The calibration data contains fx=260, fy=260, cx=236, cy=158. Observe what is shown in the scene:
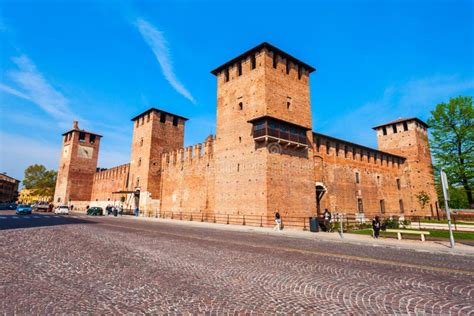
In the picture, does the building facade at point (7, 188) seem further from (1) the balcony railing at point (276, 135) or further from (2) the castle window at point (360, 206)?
(2) the castle window at point (360, 206)

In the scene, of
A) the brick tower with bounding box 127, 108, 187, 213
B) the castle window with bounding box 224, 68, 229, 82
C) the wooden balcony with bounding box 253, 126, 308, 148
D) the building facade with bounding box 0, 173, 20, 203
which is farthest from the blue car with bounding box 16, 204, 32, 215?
the building facade with bounding box 0, 173, 20, 203

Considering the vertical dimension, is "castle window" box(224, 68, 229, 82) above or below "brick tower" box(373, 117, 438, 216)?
above

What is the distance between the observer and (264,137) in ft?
65.8

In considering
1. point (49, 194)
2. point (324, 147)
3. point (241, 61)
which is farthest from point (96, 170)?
point (324, 147)

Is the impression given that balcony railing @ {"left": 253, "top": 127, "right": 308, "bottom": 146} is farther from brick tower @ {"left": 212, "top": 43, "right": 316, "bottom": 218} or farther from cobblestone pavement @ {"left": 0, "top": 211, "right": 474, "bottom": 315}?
cobblestone pavement @ {"left": 0, "top": 211, "right": 474, "bottom": 315}

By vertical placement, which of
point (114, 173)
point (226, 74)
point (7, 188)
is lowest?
point (114, 173)

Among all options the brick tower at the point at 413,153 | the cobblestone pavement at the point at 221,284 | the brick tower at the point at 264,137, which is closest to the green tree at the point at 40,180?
the brick tower at the point at 264,137

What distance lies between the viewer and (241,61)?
24953mm

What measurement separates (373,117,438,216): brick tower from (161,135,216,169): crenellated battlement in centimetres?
3001

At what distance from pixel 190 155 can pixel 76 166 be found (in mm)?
32413

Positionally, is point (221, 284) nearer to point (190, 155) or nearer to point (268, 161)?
point (268, 161)

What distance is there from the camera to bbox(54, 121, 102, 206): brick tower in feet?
160

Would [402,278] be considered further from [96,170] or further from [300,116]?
[96,170]

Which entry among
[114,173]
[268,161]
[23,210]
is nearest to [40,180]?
[114,173]
